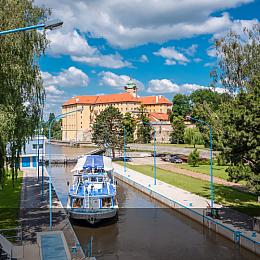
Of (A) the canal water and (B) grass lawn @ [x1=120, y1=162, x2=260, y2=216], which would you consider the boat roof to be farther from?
(B) grass lawn @ [x1=120, y1=162, x2=260, y2=216]

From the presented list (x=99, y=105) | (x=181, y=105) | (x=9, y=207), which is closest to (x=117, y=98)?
(x=99, y=105)

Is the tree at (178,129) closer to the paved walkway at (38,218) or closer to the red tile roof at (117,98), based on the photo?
the red tile roof at (117,98)

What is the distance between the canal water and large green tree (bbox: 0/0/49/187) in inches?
272

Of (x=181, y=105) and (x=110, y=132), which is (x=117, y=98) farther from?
(x=110, y=132)

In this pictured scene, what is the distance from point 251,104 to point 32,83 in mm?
12368

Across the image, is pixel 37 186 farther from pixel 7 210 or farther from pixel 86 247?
pixel 86 247

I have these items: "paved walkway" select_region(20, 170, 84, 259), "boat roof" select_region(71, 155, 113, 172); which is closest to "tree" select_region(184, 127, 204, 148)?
"boat roof" select_region(71, 155, 113, 172)

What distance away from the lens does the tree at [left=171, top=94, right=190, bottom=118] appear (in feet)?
397

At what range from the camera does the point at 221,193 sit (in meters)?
32.5

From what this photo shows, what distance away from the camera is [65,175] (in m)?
53.6

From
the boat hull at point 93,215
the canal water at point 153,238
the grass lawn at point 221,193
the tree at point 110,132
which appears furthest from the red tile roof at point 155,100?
the boat hull at point 93,215

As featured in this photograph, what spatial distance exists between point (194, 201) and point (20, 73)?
17.5 meters

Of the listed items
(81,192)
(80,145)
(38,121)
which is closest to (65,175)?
(81,192)

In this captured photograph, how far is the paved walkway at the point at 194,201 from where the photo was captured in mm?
21308
